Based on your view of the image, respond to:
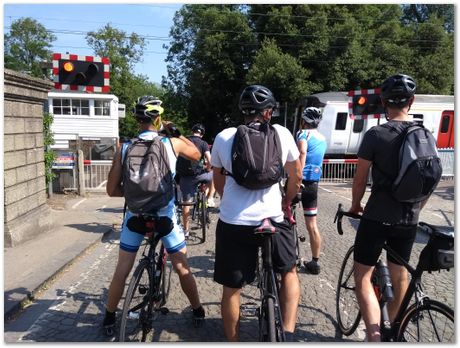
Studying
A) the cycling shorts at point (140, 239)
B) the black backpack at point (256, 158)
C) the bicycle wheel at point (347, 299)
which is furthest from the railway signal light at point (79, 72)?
the bicycle wheel at point (347, 299)

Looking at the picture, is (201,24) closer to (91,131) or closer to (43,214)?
(91,131)

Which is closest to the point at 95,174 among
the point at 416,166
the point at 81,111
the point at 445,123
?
the point at 416,166

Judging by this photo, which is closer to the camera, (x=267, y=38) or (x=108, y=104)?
(x=267, y=38)

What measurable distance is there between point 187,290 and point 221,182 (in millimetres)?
1135

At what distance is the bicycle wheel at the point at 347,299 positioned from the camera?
355 cm

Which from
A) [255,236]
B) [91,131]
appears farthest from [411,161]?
[91,131]

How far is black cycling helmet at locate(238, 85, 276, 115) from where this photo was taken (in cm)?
275

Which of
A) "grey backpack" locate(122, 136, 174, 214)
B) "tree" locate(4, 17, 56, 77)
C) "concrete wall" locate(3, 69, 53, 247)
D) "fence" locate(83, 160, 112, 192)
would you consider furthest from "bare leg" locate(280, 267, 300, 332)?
"tree" locate(4, 17, 56, 77)

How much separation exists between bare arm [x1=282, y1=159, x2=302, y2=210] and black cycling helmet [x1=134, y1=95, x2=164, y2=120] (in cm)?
112

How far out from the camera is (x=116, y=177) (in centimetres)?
318

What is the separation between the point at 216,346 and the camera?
9.48ft

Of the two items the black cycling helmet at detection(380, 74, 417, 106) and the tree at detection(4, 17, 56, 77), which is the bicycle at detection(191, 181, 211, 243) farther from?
the tree at detection(4, 17, 56, 77)

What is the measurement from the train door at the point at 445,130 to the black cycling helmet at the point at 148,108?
1708cm

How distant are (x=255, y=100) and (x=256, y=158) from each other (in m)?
0.42
